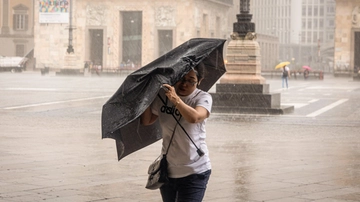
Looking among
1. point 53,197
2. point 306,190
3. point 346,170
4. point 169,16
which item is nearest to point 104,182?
point 53,197

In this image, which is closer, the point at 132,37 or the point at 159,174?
the point at 159,174

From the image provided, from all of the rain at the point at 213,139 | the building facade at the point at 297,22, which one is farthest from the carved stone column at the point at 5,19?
the building facade at the point at 297,22

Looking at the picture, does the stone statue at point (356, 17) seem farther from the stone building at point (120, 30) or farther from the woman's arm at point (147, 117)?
the woman's arm at point (147, 117)

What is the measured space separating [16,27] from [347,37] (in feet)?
132

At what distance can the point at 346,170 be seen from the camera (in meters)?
11.4

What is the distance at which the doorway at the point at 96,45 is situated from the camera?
78925 mm

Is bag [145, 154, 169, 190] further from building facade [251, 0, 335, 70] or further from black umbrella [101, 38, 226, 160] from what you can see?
building facade [251, 0, 335, 70]

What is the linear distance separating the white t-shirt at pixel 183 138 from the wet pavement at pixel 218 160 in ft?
9.89

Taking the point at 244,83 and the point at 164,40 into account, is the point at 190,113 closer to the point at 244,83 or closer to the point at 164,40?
the point at 244,83

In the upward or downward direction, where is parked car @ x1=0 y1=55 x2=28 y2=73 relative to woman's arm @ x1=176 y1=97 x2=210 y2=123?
upward

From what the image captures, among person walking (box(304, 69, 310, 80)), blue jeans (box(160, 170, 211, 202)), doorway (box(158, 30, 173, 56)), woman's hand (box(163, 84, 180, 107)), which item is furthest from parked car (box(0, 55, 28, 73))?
woman's hand (box(163, 84, 180, 107))

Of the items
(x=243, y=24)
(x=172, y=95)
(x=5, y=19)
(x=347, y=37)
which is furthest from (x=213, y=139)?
(x=5, y=19)

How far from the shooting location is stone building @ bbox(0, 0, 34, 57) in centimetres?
9356

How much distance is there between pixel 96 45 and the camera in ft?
265
